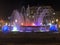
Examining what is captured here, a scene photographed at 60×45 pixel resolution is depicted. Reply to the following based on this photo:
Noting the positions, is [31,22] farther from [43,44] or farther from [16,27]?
[43,44]

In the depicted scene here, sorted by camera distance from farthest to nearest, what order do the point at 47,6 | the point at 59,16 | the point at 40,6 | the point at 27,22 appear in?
the point at 59,16 → the point at 47,6 → the point at 40,6 → the point at 27,22

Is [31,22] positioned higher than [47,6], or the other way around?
[47,6]

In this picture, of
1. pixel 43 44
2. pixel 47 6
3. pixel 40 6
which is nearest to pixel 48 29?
pixel 43 44

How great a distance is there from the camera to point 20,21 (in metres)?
47.4

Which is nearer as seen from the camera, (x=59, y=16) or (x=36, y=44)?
(x=36, y=44)

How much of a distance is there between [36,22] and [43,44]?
32232 millimetres

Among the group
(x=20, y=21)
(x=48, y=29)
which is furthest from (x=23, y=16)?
(x=48, y=29)

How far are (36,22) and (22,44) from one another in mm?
32206

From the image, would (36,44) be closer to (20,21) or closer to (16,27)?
(16,27)

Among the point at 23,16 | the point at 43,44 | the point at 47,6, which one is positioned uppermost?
the point at 47,6

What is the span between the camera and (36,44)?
49.5ft

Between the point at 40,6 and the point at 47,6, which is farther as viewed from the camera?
the point at 47,6

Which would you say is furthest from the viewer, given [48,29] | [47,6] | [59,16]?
[59,16]

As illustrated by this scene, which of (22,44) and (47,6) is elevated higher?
(47,6)
